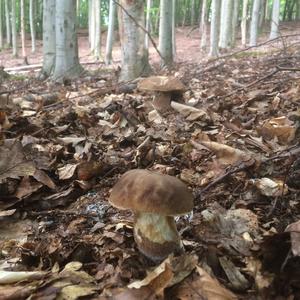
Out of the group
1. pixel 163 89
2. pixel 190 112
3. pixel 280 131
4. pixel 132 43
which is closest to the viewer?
pixel 280 131

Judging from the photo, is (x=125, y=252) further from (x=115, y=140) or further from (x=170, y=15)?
(x=170, y=15)

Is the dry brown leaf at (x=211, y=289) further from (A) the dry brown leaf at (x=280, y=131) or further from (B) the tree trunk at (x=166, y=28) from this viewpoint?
(B) the tree trunk at (x=166, y=28)

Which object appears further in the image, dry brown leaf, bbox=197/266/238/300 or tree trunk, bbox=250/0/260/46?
tree trunk, bbox=250/0/260/46

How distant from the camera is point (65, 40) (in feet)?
31.1

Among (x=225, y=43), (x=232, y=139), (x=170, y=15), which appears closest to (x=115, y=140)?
(x=232, y=139)

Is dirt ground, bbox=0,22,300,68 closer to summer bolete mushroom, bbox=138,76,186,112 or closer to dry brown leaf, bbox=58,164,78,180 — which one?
summer bolete mushroom, bbox=138,76,186,112

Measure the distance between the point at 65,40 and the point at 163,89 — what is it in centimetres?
520

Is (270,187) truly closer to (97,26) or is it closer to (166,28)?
(166,28)

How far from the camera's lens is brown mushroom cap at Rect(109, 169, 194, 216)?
164 cm

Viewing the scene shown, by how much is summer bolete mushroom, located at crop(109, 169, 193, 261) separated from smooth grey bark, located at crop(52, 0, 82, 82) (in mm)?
7482

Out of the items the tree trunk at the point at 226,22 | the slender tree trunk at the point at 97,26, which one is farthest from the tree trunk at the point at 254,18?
the slender tree trunk at the point at 97,26

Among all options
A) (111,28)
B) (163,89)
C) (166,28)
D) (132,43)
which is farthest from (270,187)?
(111,28)

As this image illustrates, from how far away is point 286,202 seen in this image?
2.28 meters

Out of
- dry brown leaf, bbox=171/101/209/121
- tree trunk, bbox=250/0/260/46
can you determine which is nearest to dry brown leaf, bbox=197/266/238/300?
dry brown leaf, bbox=171/101/209/121
